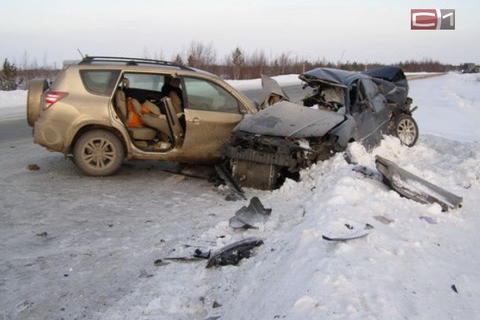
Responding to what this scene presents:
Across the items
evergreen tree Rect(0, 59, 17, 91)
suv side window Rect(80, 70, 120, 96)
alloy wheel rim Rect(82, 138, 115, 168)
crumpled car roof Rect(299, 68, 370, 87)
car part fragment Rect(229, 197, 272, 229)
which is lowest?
car part fragment Rect(229, 197, 272, 229)

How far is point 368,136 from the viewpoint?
28.7ft

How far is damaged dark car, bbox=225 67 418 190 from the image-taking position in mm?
6805

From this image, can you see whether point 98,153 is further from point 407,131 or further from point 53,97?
point 407,131

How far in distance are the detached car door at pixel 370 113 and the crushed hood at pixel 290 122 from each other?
3.32 feet

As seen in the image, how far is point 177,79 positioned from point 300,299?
523cm

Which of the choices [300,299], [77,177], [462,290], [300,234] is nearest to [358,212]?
[300,234]

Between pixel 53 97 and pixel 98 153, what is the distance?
1.04 meters

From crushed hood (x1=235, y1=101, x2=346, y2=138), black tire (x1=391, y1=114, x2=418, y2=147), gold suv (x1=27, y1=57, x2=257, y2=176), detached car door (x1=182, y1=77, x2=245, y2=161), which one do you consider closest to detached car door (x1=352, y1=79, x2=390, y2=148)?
black tire (x1=391, y1=114, x2=418, y2=147)

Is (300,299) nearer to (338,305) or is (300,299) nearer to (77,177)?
(338,305)

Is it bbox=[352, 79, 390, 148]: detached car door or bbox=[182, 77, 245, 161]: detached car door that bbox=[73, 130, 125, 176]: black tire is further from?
bbox=[352, 79, 390, 148]: detached car door

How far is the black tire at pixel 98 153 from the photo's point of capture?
7.18m

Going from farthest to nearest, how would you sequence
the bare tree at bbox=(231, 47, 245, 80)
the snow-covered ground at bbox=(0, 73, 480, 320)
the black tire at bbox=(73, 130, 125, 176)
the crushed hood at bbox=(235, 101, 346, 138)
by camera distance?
the bare tree at bbox=(231, 47, 245, 80) < the black tire at bbox=(73, 130, 125, 176) < the crushed hood at bbox=(235, 101, 346, 138) < the snow-covered ground at bbox=(0, 73, 480, 320)

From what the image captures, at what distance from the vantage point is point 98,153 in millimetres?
7266

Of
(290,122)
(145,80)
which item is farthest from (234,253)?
(145,80)
